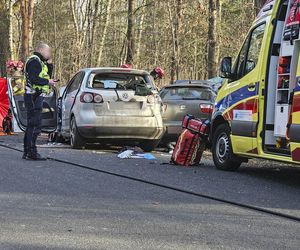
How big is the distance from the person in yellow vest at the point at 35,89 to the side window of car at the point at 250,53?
3357 mm

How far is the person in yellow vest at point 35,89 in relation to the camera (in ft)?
31.7

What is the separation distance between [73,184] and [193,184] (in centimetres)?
169

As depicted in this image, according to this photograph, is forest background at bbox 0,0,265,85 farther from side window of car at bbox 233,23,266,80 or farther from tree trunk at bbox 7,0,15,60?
side window of car at bbox 233,23,266,80

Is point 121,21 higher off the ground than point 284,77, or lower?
higher

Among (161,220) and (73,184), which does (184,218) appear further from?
(73,184)

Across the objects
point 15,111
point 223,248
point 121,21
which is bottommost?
point 223,248

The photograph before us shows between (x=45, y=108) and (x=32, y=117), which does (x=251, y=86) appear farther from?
(x=45, y=108)

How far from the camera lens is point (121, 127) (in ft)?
38.2

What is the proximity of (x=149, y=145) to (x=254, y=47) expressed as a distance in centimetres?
442

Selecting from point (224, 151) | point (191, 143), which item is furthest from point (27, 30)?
point (224, 151)

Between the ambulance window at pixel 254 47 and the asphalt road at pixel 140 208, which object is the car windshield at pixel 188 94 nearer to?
the asphalt road at pixel 140 208

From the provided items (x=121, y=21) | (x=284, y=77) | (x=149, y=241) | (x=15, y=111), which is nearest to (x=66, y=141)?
(x=15, y=111)

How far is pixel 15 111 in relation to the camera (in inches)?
511

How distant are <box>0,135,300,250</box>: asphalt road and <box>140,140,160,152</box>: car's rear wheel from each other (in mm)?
2561
